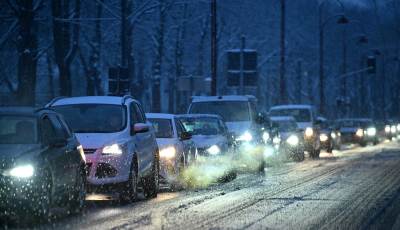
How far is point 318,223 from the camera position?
14547 millimetres

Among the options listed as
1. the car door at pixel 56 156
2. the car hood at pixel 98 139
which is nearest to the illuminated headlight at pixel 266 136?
the car hood at pixel 98 139

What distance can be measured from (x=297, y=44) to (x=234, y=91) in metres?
6.93

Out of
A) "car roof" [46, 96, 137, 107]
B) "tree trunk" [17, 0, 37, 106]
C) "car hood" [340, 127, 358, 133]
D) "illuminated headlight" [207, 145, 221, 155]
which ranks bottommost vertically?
"car hood" [340, 127, 358, 133]

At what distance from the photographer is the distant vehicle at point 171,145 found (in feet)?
73.6

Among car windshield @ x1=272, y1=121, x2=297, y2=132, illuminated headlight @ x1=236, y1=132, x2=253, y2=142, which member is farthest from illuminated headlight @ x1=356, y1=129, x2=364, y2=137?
illuminated headlight @ x1=236, y1=132, x2=253, y2=142

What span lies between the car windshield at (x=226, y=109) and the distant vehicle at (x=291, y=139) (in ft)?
26.0

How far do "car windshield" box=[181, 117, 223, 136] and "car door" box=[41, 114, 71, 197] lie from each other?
10248 mm

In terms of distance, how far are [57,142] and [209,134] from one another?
1127 cm

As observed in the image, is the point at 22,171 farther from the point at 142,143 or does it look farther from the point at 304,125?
the point at 304,125

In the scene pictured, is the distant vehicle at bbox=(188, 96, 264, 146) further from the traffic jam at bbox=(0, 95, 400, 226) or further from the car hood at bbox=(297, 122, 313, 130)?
the car hood at bbox=(297, 122, 313, 130)

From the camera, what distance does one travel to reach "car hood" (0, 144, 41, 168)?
14.3 m

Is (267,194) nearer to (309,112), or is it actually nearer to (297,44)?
(309,112)

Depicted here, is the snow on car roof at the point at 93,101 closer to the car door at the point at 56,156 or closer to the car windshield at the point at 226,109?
the car door at the point at 56,156

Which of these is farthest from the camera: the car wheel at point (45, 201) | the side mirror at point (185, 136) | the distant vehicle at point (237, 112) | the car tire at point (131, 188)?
the distant vehicle at point (237, 112)
